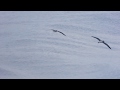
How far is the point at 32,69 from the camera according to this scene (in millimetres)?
1700

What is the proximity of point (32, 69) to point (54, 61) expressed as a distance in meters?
0.24

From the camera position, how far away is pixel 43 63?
1.72 metres

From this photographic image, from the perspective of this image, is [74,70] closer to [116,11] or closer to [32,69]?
[32,69]

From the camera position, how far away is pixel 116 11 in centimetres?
179

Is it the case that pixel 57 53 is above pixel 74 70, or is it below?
above
